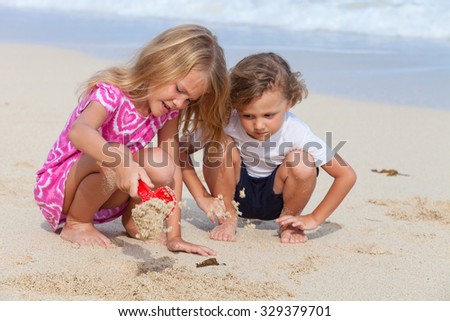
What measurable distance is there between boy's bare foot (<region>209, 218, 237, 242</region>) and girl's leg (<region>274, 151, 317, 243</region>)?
0.74 feet

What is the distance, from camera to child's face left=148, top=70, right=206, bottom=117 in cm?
299

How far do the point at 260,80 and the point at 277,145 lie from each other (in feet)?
1.16

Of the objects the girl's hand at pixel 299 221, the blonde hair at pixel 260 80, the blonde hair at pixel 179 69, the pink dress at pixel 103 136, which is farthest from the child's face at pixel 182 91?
the girl's hand at pixel 299 221

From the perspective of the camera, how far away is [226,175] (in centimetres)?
345

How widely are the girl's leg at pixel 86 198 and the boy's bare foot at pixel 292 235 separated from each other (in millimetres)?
734

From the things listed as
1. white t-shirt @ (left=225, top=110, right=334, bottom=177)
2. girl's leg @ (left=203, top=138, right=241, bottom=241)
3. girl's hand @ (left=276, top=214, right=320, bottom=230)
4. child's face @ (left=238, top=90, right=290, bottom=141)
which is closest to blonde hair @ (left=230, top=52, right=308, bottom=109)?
child's face @ (left=238, top=90, right=290, bottom=141)

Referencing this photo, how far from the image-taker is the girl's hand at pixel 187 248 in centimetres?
304

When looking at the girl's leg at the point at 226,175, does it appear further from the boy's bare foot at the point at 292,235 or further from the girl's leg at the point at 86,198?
the girl's leg at the point at 86,198

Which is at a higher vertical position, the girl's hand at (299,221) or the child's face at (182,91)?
the child's face at (182,91)

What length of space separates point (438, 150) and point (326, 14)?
24.7 feet

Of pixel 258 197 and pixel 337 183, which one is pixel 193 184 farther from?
pixel 337 183

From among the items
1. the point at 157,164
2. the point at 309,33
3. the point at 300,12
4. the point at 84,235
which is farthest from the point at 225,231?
the point at 300,12

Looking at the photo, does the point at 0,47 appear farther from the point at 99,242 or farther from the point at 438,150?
the point at 99,242

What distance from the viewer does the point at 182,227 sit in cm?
352
